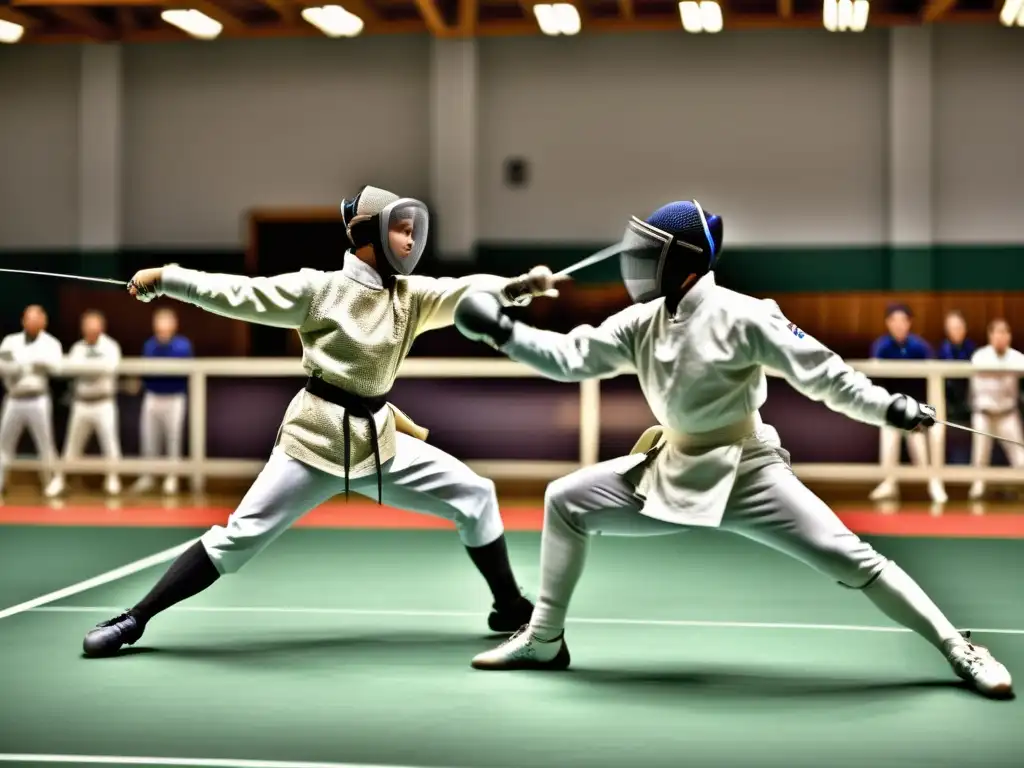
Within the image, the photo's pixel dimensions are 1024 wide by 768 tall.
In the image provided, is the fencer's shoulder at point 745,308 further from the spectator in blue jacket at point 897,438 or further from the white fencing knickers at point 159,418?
→ the white fencing knickers at point 159,418

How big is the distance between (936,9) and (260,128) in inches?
285

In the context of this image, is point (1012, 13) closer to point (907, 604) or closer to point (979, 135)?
point (979, 135)

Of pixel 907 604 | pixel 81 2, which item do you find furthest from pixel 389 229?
pixel 81 2

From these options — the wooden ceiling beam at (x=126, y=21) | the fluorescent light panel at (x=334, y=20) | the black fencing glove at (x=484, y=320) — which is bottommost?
the black fencing glove at (x=484, y=320)

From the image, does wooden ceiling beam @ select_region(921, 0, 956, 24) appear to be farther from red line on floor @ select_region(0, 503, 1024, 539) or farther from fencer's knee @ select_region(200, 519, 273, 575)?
fencer's knee @ select_region(200, 519, 273, 575)

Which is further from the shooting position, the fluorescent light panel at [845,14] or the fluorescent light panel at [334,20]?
the fluorescent light panel at [334,20]

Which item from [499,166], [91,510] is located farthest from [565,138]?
[91,510]

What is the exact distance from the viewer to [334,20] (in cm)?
1326

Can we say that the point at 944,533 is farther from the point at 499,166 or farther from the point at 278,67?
the point at 278,67

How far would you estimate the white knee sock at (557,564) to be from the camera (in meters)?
4.25

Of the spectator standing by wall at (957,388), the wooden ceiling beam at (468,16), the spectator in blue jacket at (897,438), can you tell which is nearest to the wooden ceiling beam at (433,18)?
the wooden ceiling beam at (468,16)

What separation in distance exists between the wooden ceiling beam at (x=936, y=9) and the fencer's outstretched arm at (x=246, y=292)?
9.58m

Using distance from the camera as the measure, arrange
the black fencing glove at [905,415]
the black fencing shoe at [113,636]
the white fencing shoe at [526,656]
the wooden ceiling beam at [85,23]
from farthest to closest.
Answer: the wooden ceiling beam at [85,23], the black fencing shoe at [113,636], the white fencing shoe at [526,656], the black fencing glove at [905,415]

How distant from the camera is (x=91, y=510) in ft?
29.7
